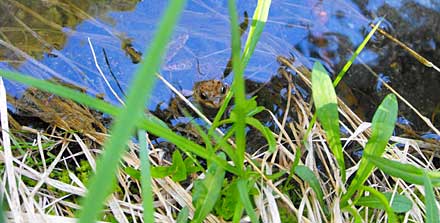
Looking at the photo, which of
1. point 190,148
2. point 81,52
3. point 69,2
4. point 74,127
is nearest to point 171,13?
point 190,148

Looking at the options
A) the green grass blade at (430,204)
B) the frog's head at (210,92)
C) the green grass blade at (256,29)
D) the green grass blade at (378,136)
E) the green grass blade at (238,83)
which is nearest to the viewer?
the green grass blade at (238,83)

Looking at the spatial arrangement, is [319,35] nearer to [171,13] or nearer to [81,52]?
[81,52]

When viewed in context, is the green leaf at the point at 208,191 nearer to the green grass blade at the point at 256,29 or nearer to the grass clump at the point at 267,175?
Answer: the grass clump at the point at 267,175

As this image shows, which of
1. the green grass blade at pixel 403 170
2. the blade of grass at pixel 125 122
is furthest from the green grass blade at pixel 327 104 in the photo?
the blade of grass at pixel 125 122

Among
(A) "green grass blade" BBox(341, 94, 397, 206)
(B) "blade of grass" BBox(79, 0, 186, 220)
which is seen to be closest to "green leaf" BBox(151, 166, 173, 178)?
(A) "green grass blade" BBox(341, 94, 397, 206)

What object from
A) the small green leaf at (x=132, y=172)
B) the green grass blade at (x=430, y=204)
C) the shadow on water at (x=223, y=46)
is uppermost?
the shadow on water at (x=223, y=46)

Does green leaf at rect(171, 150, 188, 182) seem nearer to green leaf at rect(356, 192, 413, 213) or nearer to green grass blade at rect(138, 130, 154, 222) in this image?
green grass blade at rect(138, 130, 154, 222)

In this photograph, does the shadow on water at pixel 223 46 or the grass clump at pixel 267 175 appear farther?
the shadow on water at pixel 223 46

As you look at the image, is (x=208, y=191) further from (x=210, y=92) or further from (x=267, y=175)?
(x=210, y=92)
